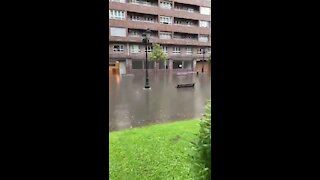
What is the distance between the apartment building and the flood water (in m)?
0.87

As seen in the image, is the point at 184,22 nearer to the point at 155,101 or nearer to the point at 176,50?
the point at 176,50

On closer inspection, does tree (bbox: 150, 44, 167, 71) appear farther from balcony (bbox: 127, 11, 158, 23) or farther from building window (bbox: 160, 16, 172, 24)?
building window (bbox: 160, 16, 172, 24)

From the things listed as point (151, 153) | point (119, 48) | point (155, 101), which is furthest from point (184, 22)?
point (151, 153)

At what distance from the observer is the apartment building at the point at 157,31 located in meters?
6.75

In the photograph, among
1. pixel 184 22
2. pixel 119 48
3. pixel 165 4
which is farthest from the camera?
pixel 184 22

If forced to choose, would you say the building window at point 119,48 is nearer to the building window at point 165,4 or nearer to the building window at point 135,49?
the building window at point 135,49

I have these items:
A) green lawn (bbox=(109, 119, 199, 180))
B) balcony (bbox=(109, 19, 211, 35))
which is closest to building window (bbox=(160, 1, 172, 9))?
balcony (bbox=(109, 19, 211, 35))

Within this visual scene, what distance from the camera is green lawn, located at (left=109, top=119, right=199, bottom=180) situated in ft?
7.86

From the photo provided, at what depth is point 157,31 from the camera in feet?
25.3

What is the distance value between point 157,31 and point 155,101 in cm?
310

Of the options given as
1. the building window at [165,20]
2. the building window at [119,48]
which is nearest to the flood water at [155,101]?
the building window at [119,48]
